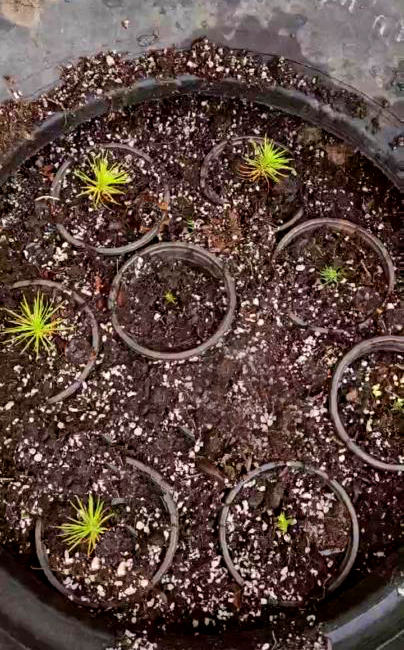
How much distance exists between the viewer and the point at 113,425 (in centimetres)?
207

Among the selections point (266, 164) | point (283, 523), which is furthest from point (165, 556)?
point (266, 164)

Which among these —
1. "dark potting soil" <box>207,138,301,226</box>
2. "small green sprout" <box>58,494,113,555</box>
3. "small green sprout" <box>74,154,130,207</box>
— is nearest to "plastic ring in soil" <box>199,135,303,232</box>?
"dark potting soil" <box>207,138,301,226</box>

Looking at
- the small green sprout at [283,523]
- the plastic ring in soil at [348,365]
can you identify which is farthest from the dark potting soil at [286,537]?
the plastic ring in soil at [348,365]

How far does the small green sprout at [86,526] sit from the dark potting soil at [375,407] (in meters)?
0.82

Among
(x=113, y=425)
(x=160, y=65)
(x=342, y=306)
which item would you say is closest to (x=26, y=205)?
(x=160, y=65)

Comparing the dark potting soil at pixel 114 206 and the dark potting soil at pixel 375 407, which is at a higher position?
the dark potting soil at pixel 114 206

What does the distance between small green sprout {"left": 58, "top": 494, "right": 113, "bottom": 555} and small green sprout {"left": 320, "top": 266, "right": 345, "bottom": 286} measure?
1008 millimetres

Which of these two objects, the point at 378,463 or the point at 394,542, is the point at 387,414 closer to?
the point at 378,463

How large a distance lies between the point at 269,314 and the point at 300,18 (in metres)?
1.02

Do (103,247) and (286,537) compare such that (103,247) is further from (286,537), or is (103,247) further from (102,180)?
(286,537)

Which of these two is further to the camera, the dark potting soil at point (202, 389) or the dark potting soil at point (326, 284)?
the dark potting soil at point (326, 284)

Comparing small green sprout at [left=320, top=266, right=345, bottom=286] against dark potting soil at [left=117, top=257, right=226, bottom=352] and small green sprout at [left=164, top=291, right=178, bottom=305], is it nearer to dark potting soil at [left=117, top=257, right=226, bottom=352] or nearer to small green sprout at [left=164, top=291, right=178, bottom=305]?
dark potting soil at [left=117, top=257, right=226, bottom=352]

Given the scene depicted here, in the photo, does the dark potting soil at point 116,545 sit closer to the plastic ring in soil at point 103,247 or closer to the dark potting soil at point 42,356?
the dark potting soil at point 42,356

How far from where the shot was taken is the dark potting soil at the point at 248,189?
222cm
